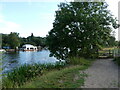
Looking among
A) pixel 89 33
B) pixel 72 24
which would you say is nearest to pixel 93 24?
pixel 89 33

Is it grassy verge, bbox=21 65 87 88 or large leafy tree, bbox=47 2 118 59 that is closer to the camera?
grassy verge, bbox=21 65 87 88

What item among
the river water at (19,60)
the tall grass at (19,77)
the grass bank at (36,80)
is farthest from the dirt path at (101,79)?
the river water at (19,60)

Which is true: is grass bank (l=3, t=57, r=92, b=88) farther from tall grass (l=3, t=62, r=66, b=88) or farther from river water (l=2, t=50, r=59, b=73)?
river water (l=2, t=50, r=59, b=73)

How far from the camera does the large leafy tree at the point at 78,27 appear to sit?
1214cm

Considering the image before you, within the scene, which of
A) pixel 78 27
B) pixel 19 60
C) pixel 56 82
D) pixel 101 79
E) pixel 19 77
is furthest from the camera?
pixel 19 60

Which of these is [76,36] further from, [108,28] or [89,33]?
[108,28]

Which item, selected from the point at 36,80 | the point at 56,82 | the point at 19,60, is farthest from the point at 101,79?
the point at 19,60

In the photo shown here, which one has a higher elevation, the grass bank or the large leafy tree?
the large leafy tree

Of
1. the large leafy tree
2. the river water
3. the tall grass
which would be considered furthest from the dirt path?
the large leafy tree

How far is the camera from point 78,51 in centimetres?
1469

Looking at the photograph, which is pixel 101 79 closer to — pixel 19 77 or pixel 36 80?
pixel 36 80

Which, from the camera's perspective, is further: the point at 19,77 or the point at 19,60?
the point at 19,60

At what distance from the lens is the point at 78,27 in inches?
506

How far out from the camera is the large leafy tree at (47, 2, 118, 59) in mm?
12137
